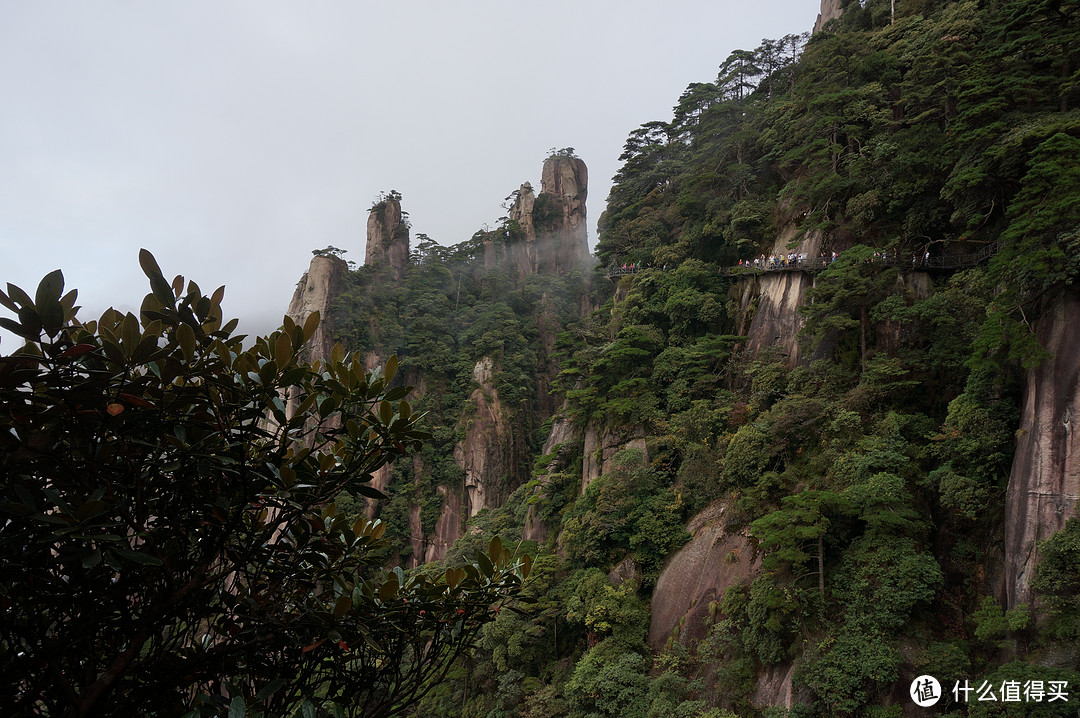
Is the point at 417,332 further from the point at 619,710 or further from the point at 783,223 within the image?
the point at 619,710

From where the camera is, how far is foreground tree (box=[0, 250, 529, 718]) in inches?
46.9

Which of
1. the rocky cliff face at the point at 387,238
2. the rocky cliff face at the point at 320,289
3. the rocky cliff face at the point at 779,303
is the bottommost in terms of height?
the rocky cliff face at the point at 779,303

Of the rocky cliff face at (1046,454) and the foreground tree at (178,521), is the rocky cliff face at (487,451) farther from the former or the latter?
the foreground tree at (178,521)

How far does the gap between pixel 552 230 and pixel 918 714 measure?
30.7 meters

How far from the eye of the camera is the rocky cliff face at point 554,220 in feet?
109

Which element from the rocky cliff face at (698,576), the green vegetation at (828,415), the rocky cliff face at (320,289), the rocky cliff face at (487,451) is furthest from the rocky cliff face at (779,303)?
the rocky cliff face at (320,289)

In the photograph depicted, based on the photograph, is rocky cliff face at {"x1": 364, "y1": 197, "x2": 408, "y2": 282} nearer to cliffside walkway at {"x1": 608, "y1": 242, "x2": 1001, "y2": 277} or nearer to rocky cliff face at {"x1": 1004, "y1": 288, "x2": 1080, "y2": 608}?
cliffside walkway at {"x1": 608, "y1": 242, "x2": 1001, "y2": 277}

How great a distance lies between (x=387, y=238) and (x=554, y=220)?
10838 mm

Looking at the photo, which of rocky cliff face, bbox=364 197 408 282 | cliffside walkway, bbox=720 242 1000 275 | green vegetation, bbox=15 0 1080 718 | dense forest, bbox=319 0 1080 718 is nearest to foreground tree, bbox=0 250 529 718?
green vegetation, bbox=15 0 1080 718

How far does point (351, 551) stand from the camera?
1.88 m

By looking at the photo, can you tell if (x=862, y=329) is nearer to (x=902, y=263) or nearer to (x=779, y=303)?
(x=902, y=263)

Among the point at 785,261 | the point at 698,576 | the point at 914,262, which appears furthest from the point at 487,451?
the point at 914,262

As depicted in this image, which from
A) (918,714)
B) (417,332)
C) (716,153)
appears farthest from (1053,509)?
(417,332)

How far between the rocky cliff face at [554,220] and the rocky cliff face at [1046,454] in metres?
27.0
